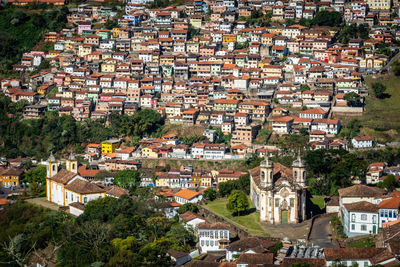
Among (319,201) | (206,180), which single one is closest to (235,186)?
(319,201)

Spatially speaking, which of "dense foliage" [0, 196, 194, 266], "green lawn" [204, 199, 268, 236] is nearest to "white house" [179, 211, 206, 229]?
"dense foliage" [0, 196, 194, 266]

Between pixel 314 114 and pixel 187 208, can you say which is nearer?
pixel 187 208

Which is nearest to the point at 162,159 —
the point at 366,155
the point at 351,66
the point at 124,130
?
the point at 124,130

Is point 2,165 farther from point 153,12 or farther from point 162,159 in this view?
point 153,12

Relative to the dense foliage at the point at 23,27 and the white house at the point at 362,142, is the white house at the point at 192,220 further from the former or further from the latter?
the dense foliage at the point at 23,27

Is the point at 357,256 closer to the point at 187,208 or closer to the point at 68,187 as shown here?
the point at 187,208

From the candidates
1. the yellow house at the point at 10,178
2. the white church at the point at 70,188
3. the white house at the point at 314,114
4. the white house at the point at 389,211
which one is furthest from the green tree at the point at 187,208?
the white house at the point at 314,114

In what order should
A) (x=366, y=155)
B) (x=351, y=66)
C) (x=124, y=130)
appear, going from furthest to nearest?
(x=351, y=66) < (x=124, y=130) < (x=366, y=155)
